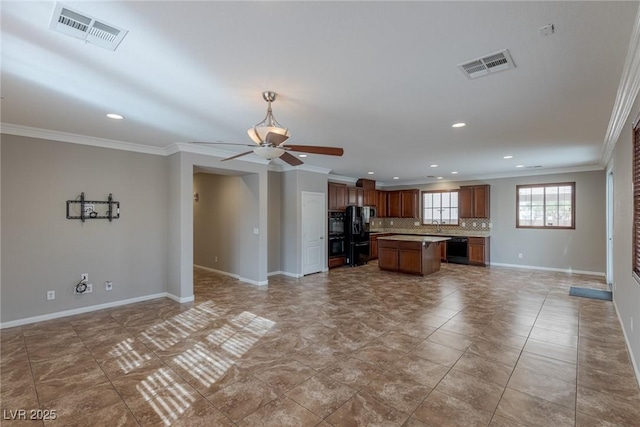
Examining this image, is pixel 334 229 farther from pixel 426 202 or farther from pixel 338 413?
pixel 338 413

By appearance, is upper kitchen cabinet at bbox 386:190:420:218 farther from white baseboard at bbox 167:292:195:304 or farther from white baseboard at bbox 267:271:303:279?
white baseboard at bbox 167:292:195:304

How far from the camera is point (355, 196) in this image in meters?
9.11

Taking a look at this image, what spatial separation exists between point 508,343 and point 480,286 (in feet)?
9.47

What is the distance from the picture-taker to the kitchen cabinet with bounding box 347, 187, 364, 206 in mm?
8867

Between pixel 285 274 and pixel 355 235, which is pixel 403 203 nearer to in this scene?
pixel 355 235

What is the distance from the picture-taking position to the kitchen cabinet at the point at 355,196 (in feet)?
29.1

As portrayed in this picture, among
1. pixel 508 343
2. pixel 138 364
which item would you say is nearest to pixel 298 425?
pixel 138 364

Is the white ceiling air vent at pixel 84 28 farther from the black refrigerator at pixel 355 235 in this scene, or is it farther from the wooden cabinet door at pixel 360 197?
the wooden cabinet door at pixel 360 197

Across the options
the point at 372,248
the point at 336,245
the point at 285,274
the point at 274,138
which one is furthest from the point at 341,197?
the point at 274,138

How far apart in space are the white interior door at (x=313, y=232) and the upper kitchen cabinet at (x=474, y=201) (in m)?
4.38

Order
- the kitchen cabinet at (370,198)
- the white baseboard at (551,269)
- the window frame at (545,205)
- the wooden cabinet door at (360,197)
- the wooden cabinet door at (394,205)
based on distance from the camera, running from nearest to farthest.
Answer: the white baseboard at (551,269), the window frame at (545,205), the wooden cabinet door at (360,197), the kitchen cabinet at (370,198), the wooden cabinet door at (394,205)

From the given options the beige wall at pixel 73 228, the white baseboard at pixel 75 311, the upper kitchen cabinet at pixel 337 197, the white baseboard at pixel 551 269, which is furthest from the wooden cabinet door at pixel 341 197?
the white baseboard at pixel 75 311

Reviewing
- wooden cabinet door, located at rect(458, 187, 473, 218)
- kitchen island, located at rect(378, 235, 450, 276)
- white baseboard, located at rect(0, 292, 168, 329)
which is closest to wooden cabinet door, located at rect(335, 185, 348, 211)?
kitchen island, located at rect(378, 235, 450, 276)

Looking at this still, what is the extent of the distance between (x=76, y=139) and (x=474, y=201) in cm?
927
